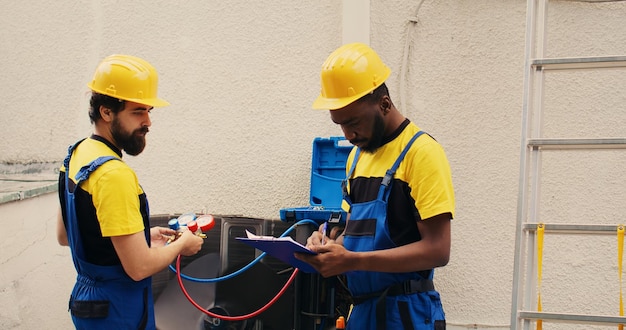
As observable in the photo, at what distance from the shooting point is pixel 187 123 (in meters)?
5.37

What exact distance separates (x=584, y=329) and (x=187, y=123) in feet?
9.54

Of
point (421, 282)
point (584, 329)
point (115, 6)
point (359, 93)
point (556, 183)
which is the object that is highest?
point (115, 6)

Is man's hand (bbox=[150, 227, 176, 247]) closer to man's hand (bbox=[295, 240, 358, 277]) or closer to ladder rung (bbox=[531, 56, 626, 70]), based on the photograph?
man's hand (bbox=[295, 240, 358, 277])

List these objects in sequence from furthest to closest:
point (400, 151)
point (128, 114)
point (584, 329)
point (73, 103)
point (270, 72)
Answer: point (73, 103) → point (270, 72) → point (584, 329) → point (128, 114) → point (400, 151)

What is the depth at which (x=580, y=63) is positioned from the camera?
3510mm

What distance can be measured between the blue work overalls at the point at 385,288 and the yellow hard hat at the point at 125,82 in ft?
3.56

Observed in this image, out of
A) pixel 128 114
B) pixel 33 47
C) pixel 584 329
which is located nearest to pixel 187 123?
pixel 33 47

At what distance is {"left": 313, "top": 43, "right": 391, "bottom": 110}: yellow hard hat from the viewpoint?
3238 mm

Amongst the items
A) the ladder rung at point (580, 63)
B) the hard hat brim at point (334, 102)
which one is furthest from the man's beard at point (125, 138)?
the ladder rung at point (580, 63)

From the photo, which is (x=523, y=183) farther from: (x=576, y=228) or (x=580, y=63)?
(x=580, y=63)

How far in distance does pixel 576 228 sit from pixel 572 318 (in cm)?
39

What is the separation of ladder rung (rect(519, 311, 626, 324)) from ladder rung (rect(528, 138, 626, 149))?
75 centimetres

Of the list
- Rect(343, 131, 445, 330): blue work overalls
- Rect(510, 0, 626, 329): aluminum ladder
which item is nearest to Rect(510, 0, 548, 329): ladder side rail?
Rect(510, 0, 626, 329): aluminum ladder

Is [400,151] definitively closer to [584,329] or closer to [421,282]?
[421,282]
